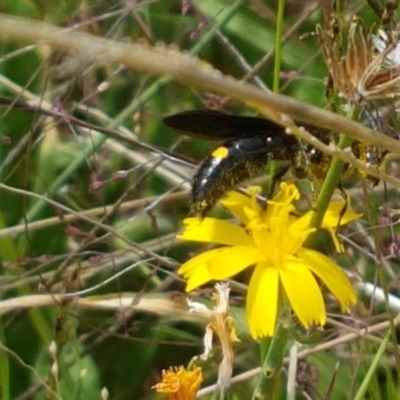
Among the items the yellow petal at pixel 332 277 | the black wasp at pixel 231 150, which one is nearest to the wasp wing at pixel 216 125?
the black wasp at pixel 231 150

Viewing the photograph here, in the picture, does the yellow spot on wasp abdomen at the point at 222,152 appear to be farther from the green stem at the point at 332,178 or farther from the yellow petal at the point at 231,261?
the green stem at the point at 332,178

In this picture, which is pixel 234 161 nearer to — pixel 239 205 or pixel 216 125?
pixel 216 125

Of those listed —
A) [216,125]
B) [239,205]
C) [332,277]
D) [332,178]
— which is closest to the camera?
[332,178]

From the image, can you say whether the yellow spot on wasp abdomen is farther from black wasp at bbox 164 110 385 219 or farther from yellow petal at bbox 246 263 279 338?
yellow petal at bbox 246 263 279 338

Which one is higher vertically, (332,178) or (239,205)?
(332,178)

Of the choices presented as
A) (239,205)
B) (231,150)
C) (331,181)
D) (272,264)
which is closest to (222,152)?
(231,150)

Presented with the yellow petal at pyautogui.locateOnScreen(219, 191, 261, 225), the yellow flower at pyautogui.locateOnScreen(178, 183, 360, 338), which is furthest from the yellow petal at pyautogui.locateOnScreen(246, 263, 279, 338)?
the yellow petal at pyautogui.locateOnScreen(219, 191, 261, 225)
